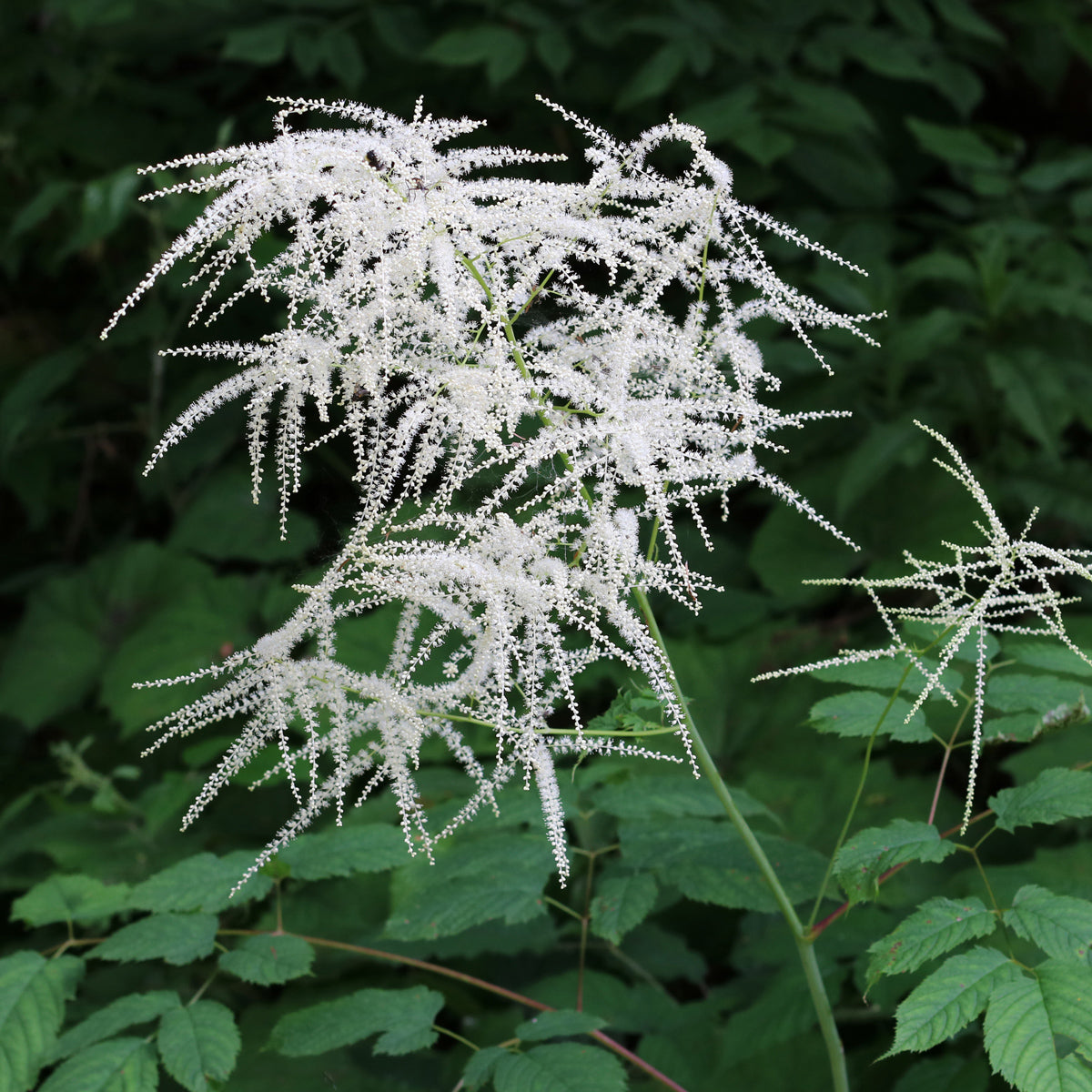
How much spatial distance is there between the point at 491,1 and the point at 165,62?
5.81 ft

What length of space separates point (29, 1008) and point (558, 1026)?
0.78 meters

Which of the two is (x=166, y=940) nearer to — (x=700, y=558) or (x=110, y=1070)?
(x=110, y=1070)

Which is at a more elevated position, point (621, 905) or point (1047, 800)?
point (1047, 800)

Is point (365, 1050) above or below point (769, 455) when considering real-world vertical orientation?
below

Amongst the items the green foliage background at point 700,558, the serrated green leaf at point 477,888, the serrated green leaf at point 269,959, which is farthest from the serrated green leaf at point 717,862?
the serrated green leaf at point 269,959

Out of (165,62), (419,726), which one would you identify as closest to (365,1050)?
(419,726)

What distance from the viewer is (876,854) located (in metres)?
1.43

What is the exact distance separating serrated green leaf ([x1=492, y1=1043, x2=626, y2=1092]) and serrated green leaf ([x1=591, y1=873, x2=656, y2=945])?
0.17 m

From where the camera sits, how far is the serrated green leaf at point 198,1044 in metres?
1.51

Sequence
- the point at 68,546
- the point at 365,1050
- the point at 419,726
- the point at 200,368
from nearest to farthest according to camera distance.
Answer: the point at 419,726, the point at 365,1050, the point at 200,368, the point at 68,546

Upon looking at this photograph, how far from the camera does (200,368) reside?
4.46 metres

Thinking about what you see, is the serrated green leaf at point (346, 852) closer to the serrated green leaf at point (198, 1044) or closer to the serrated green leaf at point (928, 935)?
the serrated green leaf at point (198, 1044)

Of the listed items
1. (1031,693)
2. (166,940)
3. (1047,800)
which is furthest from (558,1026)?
(1031,693)

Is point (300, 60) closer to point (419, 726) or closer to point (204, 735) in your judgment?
point (204, 735)
